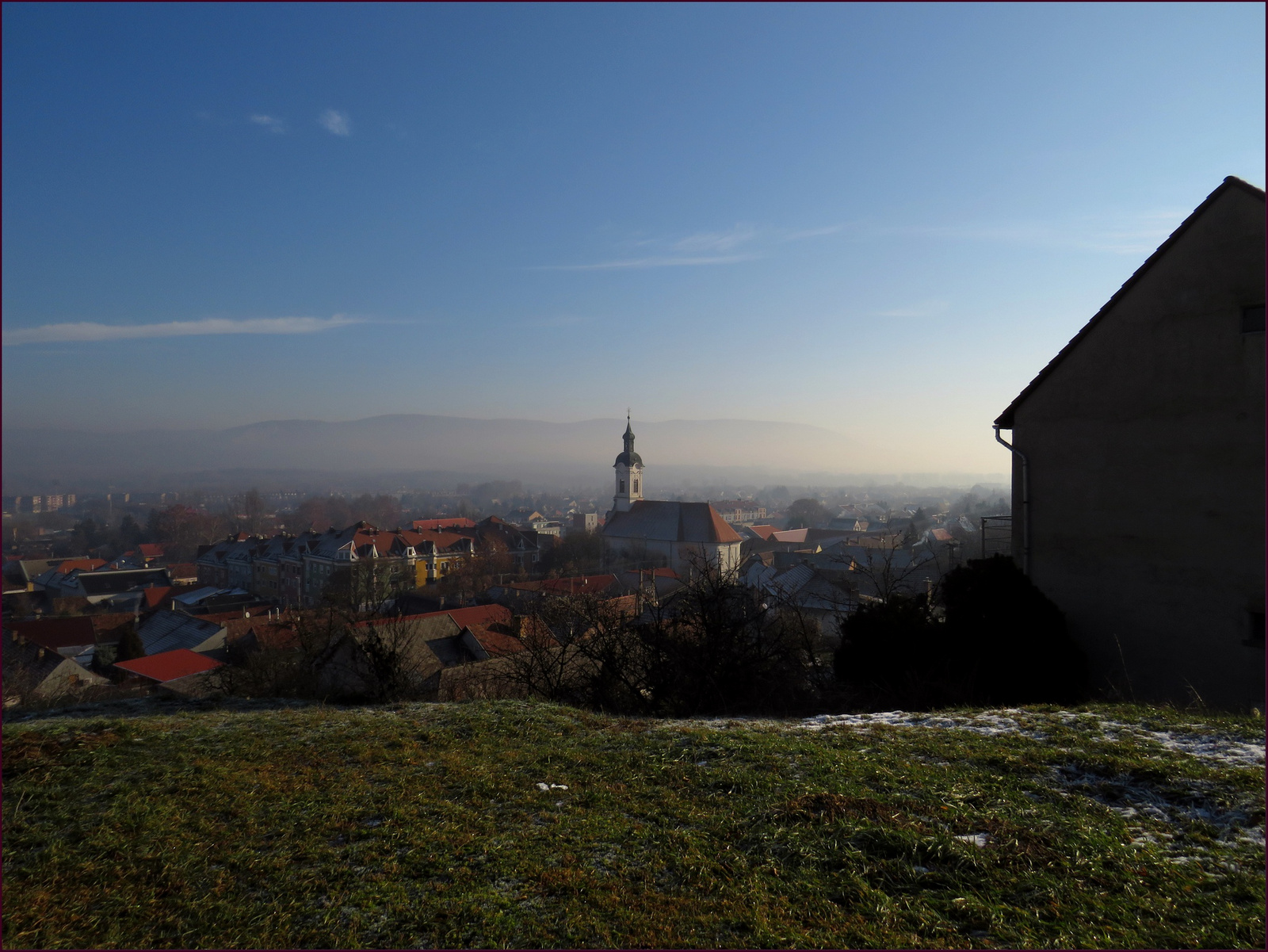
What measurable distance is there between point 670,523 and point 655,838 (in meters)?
70.1

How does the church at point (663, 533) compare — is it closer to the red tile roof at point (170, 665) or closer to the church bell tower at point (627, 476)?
the church bell tower at point (627, 476)

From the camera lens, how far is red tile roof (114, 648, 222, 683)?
26328mm

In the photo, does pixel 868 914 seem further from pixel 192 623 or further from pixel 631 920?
pixel 192 623

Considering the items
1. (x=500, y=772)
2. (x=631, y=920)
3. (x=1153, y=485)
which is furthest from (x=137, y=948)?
(x=1153, y=485)

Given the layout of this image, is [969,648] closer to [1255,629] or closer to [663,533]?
[1255,629]

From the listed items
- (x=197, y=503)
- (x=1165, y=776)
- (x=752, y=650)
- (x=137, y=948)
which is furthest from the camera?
(x=197, y=503)

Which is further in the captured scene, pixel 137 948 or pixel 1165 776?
pixel 1165 776

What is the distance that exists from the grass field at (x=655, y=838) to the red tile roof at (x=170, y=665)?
23183mm

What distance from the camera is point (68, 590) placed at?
56.6 m

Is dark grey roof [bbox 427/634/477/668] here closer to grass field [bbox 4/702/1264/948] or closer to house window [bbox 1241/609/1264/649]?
grass field [bbox 4/702/1264/948]

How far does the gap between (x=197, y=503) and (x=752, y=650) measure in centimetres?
12988

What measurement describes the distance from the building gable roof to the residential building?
0.08ft

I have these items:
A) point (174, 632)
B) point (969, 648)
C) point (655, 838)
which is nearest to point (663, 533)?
point (174, 632)

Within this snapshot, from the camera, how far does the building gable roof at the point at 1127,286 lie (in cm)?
959
